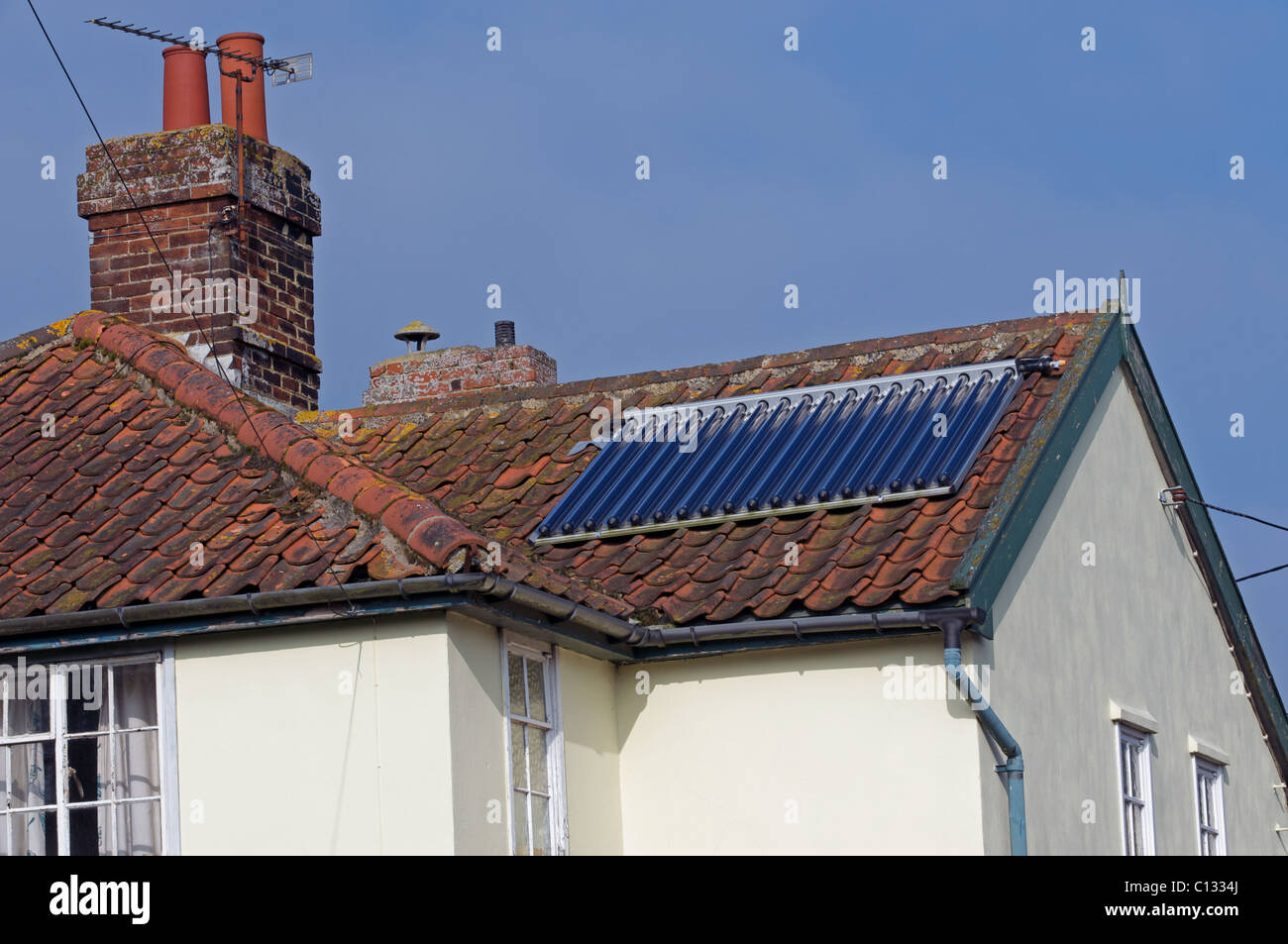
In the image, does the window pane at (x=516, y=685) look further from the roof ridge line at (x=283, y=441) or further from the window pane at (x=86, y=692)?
the window pane at (x=86, y=692)

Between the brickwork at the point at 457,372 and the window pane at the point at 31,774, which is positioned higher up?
the brickwork at the point at 457,372

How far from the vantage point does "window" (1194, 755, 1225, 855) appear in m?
14.5

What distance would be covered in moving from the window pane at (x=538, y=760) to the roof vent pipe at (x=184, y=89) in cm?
660

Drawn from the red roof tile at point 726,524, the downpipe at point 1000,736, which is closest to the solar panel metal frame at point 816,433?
the red roof tile at point 726,524

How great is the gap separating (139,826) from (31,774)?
672mm

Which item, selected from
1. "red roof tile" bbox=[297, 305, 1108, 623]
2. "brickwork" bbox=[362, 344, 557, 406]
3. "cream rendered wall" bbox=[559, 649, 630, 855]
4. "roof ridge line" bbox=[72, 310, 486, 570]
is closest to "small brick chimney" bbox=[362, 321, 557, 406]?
"brickwork" bbox=[362, 344, 557, 406]

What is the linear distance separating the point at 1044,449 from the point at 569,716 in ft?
11.3

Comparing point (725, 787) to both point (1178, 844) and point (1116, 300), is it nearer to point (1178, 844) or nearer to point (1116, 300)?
point (1178, 844)

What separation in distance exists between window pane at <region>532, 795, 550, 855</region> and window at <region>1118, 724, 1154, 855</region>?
13.4 feet

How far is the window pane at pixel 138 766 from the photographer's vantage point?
10.7 metres

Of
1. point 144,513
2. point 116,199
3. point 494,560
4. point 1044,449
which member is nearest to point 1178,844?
point 1044,449

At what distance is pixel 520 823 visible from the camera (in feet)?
35.5

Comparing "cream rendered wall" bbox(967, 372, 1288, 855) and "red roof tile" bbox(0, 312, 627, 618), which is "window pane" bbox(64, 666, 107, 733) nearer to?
"red roof tile" bbox(0, 312, 627, 618)

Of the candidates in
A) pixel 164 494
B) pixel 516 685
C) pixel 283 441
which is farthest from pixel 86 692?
pixel 516 685
